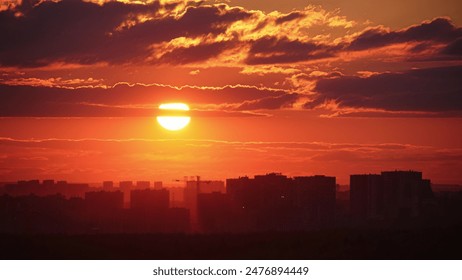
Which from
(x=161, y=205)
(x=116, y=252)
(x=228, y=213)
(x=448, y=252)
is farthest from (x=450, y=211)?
(x=116, y=252)

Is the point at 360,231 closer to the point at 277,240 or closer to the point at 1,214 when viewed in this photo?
the point at 277,240

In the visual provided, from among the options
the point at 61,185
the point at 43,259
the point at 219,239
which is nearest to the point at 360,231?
the point at 219,239

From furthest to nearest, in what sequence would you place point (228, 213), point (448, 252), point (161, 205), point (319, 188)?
point (319, 188), point (161, 205), point (228, 213), point (448, 252)

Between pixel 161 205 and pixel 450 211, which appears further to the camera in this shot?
pixel 161 205

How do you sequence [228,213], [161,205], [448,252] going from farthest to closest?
[161,205] < [228,213] < [448,252]

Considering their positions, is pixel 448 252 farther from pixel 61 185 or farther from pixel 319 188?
pixel 61 185

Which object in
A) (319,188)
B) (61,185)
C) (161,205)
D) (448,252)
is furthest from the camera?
(61,185)
